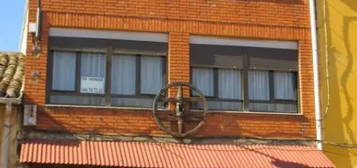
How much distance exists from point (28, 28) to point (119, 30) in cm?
206

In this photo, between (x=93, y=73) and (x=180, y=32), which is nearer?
(x=93, y=73)

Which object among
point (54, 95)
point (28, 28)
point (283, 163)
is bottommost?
point (283, 163)

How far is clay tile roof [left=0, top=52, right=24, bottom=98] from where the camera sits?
15153 mm

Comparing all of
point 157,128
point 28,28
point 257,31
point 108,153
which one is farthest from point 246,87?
point 28,28

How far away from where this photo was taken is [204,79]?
1645 centimetres

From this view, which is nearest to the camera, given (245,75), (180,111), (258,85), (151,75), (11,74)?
(180,111)

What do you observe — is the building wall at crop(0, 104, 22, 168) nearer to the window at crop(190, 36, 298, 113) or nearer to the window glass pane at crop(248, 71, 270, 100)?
the window at crop(190, 36, 298, 113)

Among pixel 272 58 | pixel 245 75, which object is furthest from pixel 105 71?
pixel 272 58

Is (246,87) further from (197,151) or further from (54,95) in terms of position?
(54,95)

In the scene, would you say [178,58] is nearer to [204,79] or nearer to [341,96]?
[204,79]

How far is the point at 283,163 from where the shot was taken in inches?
611

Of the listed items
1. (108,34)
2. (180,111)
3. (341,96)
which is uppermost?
(108,34)

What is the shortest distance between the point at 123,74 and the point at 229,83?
8.44 feet

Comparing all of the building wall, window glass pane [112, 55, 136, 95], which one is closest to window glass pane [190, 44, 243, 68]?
window glass pane [112, 55, 136, 95]
